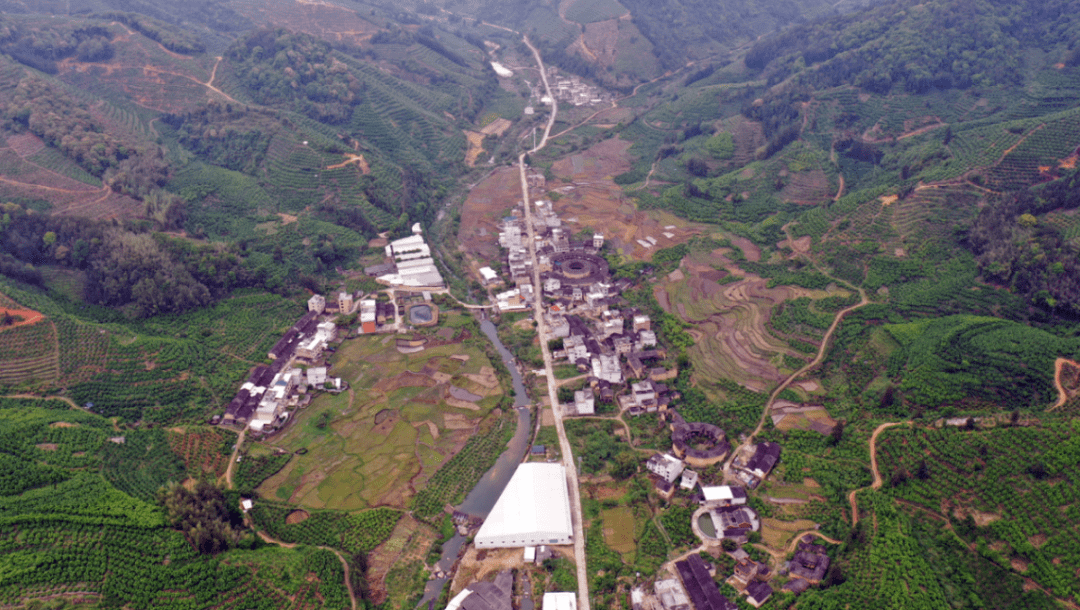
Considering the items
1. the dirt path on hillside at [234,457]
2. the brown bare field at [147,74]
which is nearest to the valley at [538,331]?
the dirt path on hillside at [234,457]

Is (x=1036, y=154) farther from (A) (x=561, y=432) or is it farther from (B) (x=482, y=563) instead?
(B) (x=482, y=563)

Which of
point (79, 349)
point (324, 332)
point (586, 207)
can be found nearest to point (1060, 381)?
point (586, 207)

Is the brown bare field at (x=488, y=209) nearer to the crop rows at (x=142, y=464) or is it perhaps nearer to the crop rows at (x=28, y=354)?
the crop rows at (x=142, y=464)

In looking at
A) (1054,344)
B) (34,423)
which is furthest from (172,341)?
(1054,344)

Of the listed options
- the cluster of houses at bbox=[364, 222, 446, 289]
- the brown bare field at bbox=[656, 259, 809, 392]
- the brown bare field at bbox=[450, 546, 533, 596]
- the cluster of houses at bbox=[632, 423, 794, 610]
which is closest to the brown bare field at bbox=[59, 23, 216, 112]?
the cluster of houses at bbox=[364, 222, 446, 289]

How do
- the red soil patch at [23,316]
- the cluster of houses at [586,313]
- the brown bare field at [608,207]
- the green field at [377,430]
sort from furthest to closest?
the brown bare field at [608,207], the cluster of houses at [586,313], the red soil patch at [23,316], the green field at [377,430]

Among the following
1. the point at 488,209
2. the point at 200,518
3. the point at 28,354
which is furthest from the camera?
the point at 488,209

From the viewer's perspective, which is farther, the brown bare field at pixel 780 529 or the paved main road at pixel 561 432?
the brown bare field at pixel 780 529
